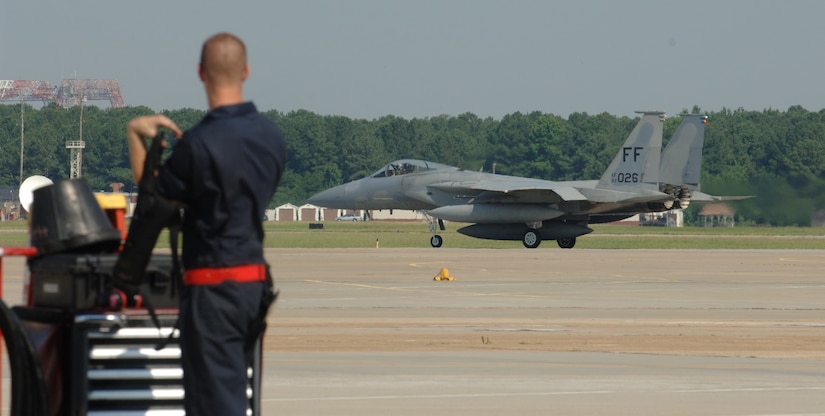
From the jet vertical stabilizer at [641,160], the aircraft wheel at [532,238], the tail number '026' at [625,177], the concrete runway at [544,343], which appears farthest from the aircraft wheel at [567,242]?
the concrete runway at [544,343]

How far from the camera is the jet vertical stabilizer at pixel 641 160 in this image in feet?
162

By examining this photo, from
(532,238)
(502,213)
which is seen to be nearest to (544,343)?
(502,213)

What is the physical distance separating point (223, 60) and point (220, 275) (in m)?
0.88

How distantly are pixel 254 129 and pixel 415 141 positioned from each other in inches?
6509

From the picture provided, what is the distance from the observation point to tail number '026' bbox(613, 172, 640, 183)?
49.6 meters

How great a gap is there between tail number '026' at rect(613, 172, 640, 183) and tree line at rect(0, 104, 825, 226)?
42339mm

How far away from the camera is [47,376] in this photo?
580cm

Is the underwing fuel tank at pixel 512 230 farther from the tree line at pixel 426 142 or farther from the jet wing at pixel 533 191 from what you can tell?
the tree line at pixel 426 142

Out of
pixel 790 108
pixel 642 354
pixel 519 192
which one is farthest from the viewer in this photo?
pixel 790 108

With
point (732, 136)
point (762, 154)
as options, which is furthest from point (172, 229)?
point (732, 136)

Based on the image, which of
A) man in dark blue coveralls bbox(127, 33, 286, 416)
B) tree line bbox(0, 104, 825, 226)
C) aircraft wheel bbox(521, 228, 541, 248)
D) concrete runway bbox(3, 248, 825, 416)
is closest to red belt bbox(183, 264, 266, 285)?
man in dark blue coveralls bbox(127, 33, 286, 416)

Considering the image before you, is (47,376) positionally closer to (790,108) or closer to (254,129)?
(254,129)

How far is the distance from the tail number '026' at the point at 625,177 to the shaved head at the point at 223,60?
44708 mm

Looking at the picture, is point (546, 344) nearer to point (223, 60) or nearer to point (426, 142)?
point (223, 60)
